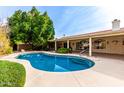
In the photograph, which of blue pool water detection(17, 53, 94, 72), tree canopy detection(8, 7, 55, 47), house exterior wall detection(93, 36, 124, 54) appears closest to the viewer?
blue pool water detection(17, 53, 94, 72)

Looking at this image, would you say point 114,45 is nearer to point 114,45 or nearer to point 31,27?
point 114,45

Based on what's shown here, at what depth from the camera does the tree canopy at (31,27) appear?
29.7m

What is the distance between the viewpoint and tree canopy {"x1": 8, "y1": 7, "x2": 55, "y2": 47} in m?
29.7

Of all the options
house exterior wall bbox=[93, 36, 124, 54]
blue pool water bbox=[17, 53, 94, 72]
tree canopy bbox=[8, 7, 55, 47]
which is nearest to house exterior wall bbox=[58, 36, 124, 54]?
house exterior wall bbox=[93, 36, 124, 54]

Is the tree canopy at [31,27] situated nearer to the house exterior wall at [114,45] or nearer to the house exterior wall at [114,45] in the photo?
the house exterior wall at [114,45]

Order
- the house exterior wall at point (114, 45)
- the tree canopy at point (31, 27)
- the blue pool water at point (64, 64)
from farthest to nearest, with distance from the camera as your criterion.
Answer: the tree canopy at point (31, 27), the house exterior wall at point (114, 45), the blue pool water at point (64, 64)

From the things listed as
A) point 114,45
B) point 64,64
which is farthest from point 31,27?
point 64,64

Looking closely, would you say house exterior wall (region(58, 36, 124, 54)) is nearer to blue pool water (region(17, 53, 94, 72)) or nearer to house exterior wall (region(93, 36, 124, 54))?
house exterior wall (region(93, 36, 124, 54))

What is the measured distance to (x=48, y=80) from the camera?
25.5ft

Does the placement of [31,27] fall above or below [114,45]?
above

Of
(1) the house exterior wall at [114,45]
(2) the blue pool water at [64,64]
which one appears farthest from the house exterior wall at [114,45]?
(2) the blue pool water at [64,64]

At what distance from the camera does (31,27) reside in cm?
3002

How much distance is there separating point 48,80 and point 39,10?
85.1 ft
